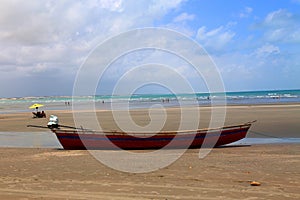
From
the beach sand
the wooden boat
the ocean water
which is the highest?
the ocean water

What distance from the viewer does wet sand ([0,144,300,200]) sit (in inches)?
285

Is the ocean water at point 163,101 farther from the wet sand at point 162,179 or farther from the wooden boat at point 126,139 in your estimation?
the wet sand at point 162,179

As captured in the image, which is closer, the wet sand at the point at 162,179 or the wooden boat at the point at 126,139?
the wet sand at the point at 162,179

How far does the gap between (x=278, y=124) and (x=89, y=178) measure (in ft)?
62.3

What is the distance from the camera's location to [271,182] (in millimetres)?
8141

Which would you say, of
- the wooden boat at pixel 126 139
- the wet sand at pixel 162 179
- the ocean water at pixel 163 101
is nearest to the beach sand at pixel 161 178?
the wet sand at pixel 162 179

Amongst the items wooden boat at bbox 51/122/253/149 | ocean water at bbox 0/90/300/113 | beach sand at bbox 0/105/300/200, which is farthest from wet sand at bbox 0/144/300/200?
ocean water at bbox 0/90/300/113

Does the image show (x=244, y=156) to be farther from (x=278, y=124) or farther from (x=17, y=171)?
(x=278, y=124)

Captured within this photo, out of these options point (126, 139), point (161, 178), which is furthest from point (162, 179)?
point (126, 139)

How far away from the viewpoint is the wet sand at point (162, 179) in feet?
23.7

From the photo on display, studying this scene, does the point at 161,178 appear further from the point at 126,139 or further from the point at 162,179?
the point at 126,139

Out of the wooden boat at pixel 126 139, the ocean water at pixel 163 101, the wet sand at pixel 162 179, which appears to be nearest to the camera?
the wet sand at pixel 162 179

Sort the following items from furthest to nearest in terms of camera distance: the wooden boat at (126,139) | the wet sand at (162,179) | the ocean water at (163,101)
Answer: the ocean water at (163,101) < the wooden boat at (126,139) < the wet sand at (162,179)

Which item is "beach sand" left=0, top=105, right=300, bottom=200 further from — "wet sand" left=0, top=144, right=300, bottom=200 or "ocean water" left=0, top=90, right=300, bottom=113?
"ocean water" left=0, top=90, right=300, bottom=113
